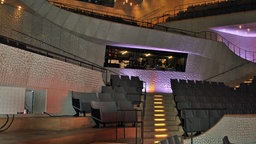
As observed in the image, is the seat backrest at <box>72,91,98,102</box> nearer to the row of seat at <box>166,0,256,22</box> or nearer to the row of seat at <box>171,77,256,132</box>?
the row of seat at <box>171,77,256,132</box>

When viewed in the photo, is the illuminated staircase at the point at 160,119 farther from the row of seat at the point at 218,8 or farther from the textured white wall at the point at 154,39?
the row of seat at the point at 218,8

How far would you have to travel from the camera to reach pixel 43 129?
6914mm

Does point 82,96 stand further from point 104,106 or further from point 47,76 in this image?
point 47,76

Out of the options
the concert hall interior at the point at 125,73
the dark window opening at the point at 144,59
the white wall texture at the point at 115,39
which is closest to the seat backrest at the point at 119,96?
the concert hall interior at the point at 125,73

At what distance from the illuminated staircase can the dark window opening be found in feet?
10.1

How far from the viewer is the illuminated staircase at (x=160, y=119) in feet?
30.9

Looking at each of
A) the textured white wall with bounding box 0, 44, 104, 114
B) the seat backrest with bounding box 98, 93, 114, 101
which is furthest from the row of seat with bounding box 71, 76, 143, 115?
the textured white wall with bounding box 0, 44, 104, 114

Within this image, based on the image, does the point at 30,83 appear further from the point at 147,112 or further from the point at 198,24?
the point at 198,24

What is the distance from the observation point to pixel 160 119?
35.6ft

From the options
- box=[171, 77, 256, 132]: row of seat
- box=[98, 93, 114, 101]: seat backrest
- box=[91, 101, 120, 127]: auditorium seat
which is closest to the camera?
box=[91, 101, 120, 127]: auditorium seat

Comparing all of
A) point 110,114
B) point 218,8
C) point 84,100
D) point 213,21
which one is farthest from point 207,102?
point 218,8

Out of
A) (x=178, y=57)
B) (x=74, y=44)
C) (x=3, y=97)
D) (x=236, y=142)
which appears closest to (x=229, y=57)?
(x=178, y=57)

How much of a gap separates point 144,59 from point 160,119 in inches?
238

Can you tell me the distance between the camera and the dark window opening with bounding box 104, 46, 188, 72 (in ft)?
51.5
